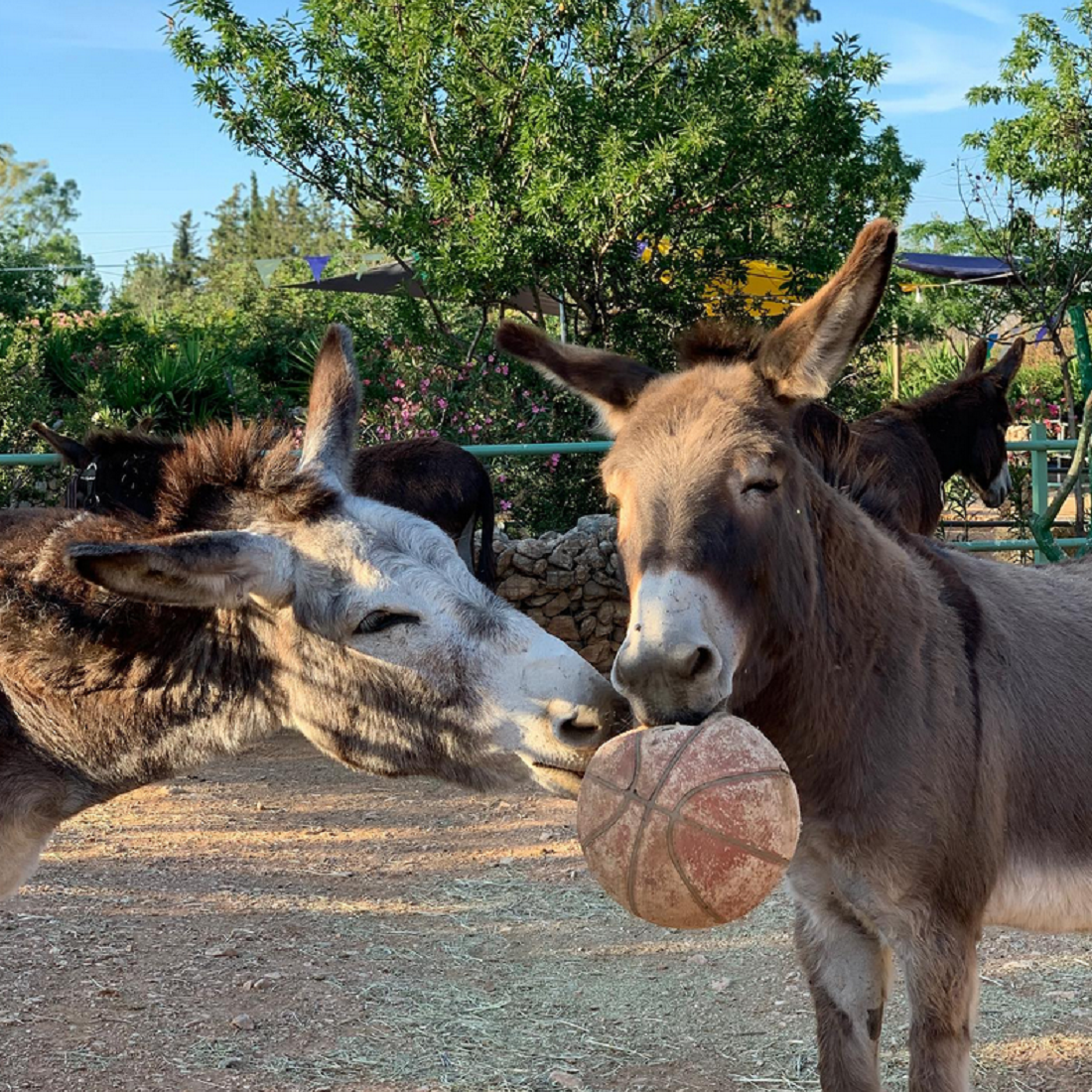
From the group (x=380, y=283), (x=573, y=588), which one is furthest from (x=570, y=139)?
(x=380, y=283)

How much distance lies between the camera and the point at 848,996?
3.36 meters

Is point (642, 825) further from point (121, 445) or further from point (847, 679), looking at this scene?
point (121, 445)

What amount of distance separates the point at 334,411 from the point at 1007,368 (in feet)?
25.0

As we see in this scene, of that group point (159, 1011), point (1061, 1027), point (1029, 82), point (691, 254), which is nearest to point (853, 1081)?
point (1061, 1027)

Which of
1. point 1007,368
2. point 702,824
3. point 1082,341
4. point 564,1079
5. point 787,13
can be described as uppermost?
point 787,13

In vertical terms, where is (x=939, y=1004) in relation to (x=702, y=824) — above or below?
below

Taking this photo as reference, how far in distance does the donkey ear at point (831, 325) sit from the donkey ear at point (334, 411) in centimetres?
124

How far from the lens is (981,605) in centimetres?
347

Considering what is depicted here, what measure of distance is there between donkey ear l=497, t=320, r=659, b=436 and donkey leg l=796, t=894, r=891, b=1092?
1.49 m

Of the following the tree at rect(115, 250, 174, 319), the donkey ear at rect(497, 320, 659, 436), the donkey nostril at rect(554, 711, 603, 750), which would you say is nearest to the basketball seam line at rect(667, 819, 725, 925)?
the donkey nostril at rect(554, 711, 603, 750)

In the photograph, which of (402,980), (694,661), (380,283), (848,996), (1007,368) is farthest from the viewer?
(380,283)

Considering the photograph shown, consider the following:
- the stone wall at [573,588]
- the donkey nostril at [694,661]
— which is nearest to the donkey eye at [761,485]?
the donkey nostril at [694,661]

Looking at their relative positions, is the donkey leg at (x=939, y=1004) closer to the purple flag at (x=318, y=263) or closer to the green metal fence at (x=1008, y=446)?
the green metal fence at (x=1008, y=446)

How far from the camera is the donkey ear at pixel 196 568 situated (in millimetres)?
2768
